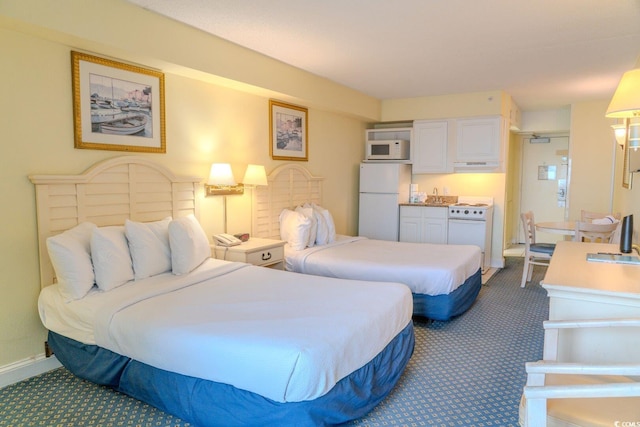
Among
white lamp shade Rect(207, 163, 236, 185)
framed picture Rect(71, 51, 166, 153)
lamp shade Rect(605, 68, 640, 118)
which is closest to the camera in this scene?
lamp shade Rect(605, 68, 640, 118)

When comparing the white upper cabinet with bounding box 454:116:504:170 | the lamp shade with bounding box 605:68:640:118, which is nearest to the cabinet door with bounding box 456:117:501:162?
the white upper cabinet with bounding box 454:116:504:170

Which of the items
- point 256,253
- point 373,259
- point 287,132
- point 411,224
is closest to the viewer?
point 256,253

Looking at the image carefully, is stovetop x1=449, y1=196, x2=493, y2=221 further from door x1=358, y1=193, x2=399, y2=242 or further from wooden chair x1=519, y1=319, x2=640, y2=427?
wooden chair x1=519, y1=319, x2=640, y2=427

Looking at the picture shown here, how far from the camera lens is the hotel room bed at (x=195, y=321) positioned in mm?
1923

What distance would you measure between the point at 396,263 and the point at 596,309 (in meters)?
2.02

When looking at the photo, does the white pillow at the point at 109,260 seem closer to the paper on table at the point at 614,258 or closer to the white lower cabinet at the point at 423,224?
the paper on table at the point at 614,258

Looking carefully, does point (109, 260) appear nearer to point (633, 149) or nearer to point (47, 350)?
point (47, 350)

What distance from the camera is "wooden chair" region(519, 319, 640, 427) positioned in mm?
1275

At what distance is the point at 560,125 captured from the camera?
694 cm

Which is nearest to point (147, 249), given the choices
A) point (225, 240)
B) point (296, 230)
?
point (225, 240)

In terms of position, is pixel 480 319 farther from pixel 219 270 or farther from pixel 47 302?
pixel 47 302

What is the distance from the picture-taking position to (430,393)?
257 centimetres

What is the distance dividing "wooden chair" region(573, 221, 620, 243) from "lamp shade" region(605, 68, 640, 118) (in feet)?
7.94

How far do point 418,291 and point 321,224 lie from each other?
1483mm
